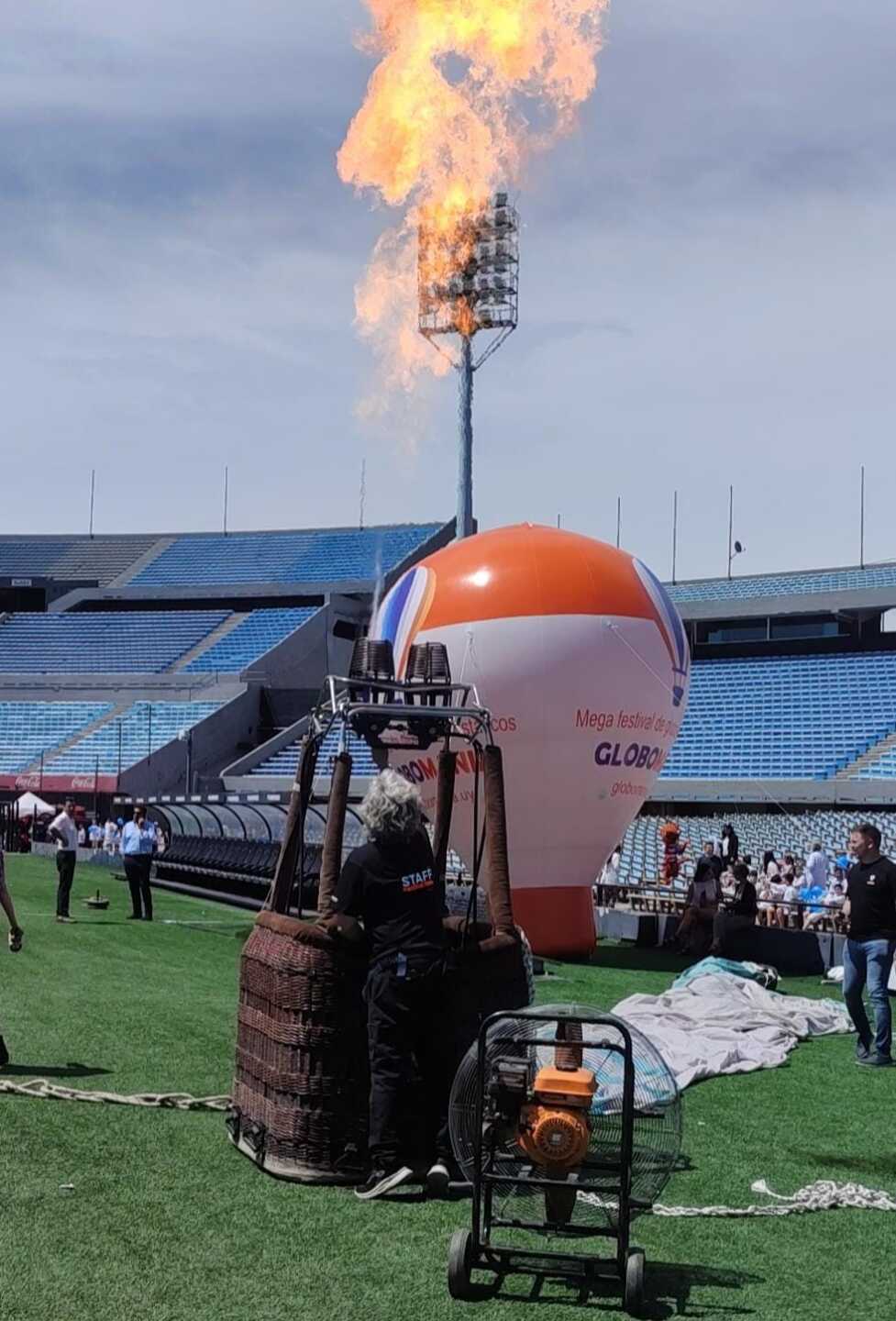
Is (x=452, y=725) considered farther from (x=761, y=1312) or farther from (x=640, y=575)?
(x=640, y=575)

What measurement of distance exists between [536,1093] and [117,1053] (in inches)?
213

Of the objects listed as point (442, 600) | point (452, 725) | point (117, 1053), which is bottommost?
point (117, 1053)

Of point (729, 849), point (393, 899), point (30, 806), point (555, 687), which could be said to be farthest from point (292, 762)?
point (393, 899)

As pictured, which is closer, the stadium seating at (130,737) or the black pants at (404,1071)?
the black pants at (404,1071)

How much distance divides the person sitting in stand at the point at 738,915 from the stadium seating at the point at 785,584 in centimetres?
3090

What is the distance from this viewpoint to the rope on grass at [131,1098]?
28.6 feet

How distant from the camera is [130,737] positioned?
52.6 m

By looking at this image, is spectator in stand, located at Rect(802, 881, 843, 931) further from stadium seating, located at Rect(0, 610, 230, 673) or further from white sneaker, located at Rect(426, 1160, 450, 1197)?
stadium seating, located at Rect(0, 610, 230, 673)

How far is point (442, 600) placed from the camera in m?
18.8

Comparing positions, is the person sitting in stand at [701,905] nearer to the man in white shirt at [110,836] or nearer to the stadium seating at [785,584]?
the man in white shirt at [110,836]

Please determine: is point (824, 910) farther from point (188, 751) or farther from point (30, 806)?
point (188, 751)

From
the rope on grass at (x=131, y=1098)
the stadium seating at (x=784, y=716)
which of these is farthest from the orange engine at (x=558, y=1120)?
the stadium seating at (x=784, y=716)

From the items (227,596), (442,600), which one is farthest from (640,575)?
(227,596)

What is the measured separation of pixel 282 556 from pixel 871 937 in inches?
2201
